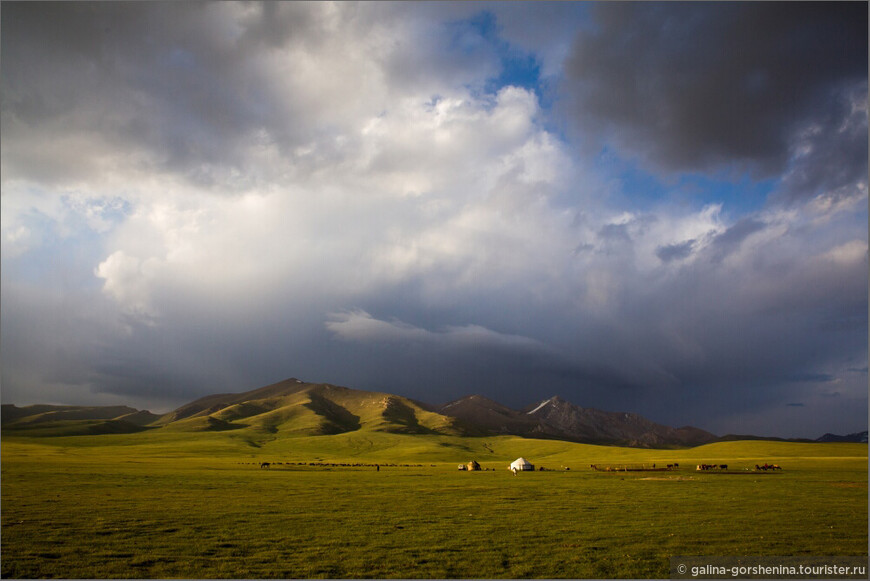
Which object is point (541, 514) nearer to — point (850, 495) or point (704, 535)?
point (704, 535)

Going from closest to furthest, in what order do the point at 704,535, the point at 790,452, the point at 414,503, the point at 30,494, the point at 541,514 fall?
the point at 704,535, the point at 541,514, the point at 414,503, the point at 30,494, the point at 790,452

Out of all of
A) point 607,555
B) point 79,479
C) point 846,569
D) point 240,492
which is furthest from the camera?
point 79,479

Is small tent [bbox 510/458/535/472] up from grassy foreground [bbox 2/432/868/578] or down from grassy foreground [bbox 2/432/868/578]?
down

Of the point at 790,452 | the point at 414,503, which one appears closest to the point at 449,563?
the point at 414,503

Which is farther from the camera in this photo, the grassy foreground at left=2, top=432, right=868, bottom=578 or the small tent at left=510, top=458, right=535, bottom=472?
the small tent at left=510, top=458, right=535, bottom=472

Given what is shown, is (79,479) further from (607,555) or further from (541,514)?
(607,555)

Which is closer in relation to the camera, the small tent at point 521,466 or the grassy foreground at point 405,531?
the grassy foreground at point 405,531

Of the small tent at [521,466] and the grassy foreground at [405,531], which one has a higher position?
the grassy foreground at [405,531]

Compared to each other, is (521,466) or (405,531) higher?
(405,531)

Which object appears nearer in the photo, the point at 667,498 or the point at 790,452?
the point at 667,498

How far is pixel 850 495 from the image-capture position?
5331 cm

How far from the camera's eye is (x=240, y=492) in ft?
190

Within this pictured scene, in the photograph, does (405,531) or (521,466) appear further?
(521,466)

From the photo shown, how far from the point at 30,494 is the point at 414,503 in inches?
1562
